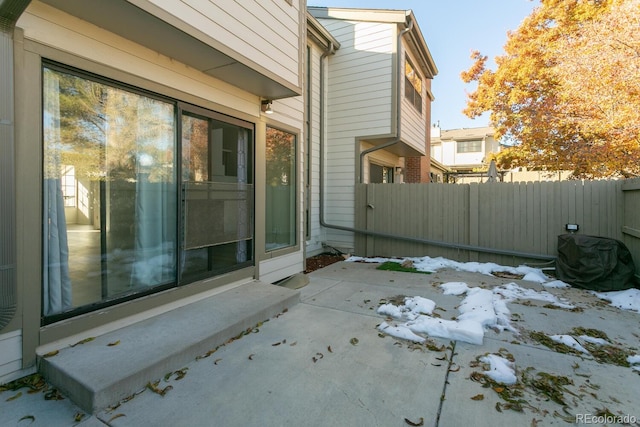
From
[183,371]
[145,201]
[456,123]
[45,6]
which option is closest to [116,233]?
[145,201]

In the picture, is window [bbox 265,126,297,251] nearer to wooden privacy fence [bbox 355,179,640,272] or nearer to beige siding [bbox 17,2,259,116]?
beige siding [bbox 17,2,259,116]

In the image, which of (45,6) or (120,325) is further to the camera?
(120,325)

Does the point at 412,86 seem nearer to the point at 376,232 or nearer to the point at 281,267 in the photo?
the point at 376,232

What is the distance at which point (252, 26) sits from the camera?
3615 millimetres

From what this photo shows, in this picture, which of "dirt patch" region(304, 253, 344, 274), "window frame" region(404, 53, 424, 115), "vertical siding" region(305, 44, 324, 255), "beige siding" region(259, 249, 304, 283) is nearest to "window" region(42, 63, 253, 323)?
"beige siding" region(259, 249, 304, 283)

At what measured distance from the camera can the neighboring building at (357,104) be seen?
7434 mm

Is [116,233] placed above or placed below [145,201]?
below

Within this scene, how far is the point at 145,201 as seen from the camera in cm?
312

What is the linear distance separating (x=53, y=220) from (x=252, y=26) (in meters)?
2.76

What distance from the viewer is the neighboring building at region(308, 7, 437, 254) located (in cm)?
743

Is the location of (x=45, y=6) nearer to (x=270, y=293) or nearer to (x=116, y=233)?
(x=116, y=233)

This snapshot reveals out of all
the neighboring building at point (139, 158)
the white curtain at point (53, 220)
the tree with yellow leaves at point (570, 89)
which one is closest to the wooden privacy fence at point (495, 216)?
the tree with yellow leaves at point (570, 89)

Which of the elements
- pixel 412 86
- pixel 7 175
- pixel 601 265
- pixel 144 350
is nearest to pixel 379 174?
pixel 412 86

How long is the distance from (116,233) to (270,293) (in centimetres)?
180
